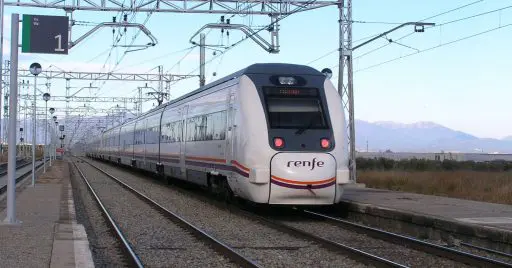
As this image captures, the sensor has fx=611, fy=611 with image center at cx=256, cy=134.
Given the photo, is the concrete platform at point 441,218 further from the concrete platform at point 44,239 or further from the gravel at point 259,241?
the concrete platform at point 44,239

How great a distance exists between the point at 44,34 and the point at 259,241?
236 inches

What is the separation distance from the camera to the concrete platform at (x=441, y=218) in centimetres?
1045

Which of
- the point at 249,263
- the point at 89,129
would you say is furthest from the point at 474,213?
the point at 89,129

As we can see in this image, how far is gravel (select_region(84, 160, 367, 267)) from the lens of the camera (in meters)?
9.24

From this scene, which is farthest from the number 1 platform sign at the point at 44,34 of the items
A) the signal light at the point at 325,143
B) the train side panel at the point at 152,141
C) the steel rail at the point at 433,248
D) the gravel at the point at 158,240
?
the train side panel at the point at 152,141

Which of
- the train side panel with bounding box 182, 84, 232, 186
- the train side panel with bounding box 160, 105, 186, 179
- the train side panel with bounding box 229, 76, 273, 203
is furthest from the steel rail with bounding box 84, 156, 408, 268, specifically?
the train side panel with bounding box 160, 105, 186, 179

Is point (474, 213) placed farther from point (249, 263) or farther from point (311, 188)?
point (249, 263)

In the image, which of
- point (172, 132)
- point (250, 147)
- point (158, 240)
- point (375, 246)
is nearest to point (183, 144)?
point (172, 132)

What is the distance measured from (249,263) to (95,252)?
2940 millimetres

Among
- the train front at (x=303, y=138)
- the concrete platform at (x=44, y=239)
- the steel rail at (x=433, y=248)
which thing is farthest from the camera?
the train front at (x=303, y=138)

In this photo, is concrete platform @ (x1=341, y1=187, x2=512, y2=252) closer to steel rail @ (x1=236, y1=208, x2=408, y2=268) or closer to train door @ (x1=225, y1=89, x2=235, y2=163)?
steel rail @ (x1=236, y1=208, x2=408, y2=268)

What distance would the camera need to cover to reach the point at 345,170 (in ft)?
45.2

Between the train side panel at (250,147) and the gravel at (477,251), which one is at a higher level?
the train side panel at (250,147)

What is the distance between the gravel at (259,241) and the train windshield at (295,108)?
2.41m
